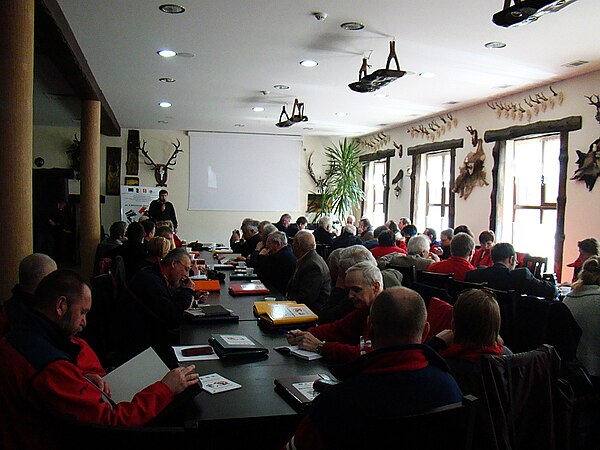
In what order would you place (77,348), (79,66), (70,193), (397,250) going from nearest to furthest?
(77,348) < (79,66) < (397,250) < (70,193)

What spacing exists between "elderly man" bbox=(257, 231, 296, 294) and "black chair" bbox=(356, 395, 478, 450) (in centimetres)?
369

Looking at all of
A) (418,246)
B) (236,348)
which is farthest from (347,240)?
(236,348)

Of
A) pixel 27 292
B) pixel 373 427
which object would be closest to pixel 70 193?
pixel 27 292

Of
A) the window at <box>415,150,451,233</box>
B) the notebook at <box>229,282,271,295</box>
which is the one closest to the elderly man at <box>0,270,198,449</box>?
the notebook at <box>229,282,271,295</box>

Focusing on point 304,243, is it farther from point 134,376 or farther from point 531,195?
point 531,195

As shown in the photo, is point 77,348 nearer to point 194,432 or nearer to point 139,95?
point 194,432

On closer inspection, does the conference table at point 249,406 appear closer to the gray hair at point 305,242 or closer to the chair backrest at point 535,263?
the gray hair at point 305,242

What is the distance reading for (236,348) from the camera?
2.64 m

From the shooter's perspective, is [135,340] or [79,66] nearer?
[135,340]

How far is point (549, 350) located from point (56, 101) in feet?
29.7

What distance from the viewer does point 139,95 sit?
8508 mm

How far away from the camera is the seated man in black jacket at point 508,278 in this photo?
14.5ft

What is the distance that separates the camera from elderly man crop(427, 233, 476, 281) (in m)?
5.02

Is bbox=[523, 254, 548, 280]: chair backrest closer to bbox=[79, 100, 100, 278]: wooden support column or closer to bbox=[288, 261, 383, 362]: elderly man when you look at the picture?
bbox=[288, 261, 383, 362]: elderly man
